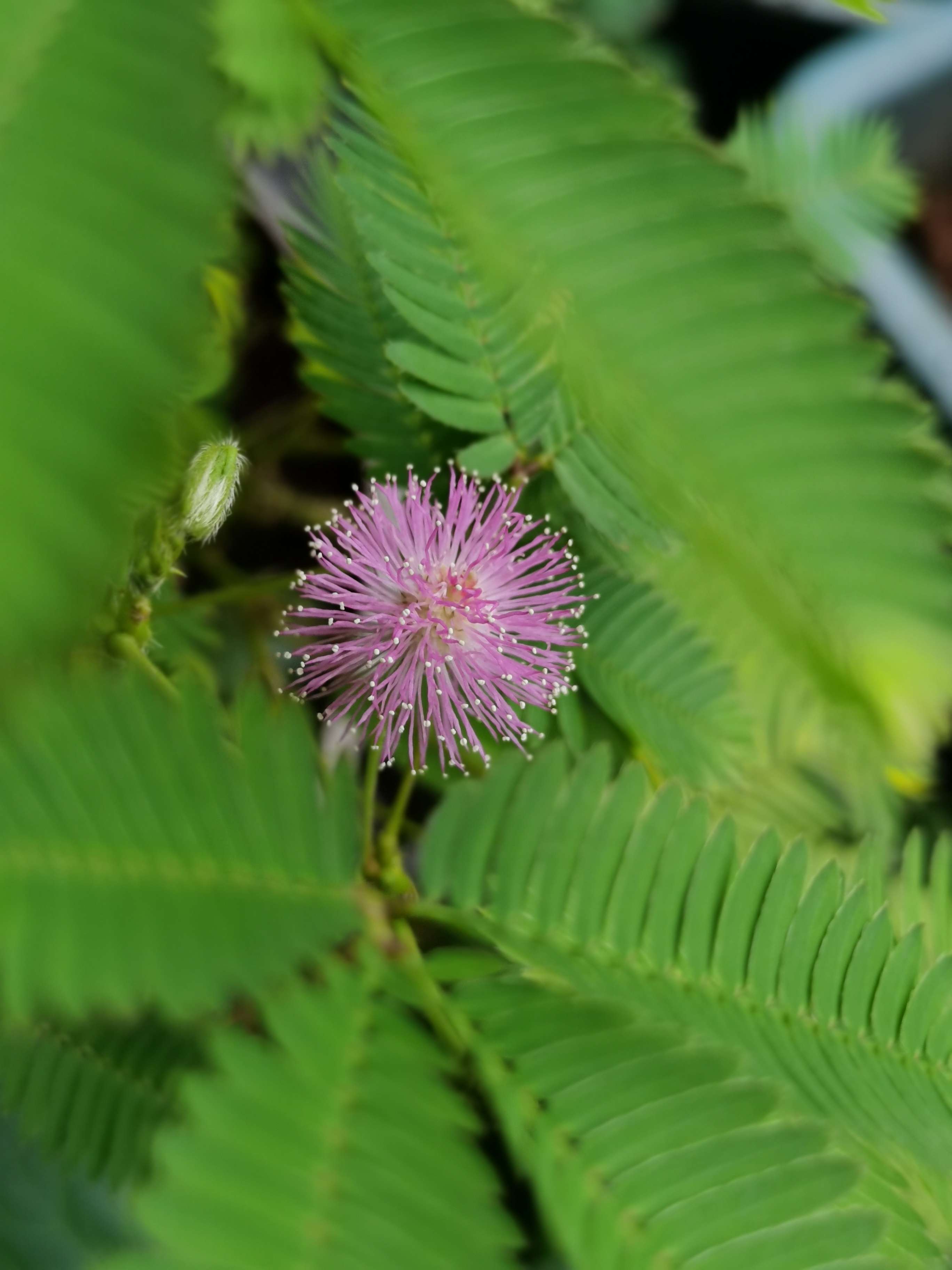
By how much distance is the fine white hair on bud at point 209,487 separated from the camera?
399 millimetres

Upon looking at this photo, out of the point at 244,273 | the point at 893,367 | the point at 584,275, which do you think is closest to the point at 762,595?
the point at 584,275

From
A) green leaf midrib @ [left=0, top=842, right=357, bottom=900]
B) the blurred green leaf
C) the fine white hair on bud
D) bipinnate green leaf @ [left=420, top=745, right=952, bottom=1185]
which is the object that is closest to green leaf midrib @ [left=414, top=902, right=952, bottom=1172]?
bipinnate green leaf @ [left=420, top=745, right=952, bottom=1185]

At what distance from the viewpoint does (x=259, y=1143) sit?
0.99 ft

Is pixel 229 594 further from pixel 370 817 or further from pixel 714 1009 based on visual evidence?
pixel 714 1009

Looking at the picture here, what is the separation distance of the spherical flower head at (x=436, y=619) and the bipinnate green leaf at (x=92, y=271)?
0.28 metres

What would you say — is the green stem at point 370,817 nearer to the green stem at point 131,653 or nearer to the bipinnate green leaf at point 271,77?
the green stem at point 131,653

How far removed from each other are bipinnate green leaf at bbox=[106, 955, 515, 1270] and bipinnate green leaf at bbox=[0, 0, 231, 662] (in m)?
0.20

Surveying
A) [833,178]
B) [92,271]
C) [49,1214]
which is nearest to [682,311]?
[92,271]

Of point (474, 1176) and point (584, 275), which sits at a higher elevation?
point (584, 275)

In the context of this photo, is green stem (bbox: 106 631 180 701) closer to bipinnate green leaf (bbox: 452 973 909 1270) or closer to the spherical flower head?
the spherical flower head

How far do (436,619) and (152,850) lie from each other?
0.59 feet

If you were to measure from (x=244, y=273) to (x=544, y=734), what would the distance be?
1.26 feet

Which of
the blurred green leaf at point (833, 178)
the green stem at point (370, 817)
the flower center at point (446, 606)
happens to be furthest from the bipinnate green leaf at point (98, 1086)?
the blurred green leaf at point (833, 178)

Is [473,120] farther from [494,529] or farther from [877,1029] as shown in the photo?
[877,1029]
